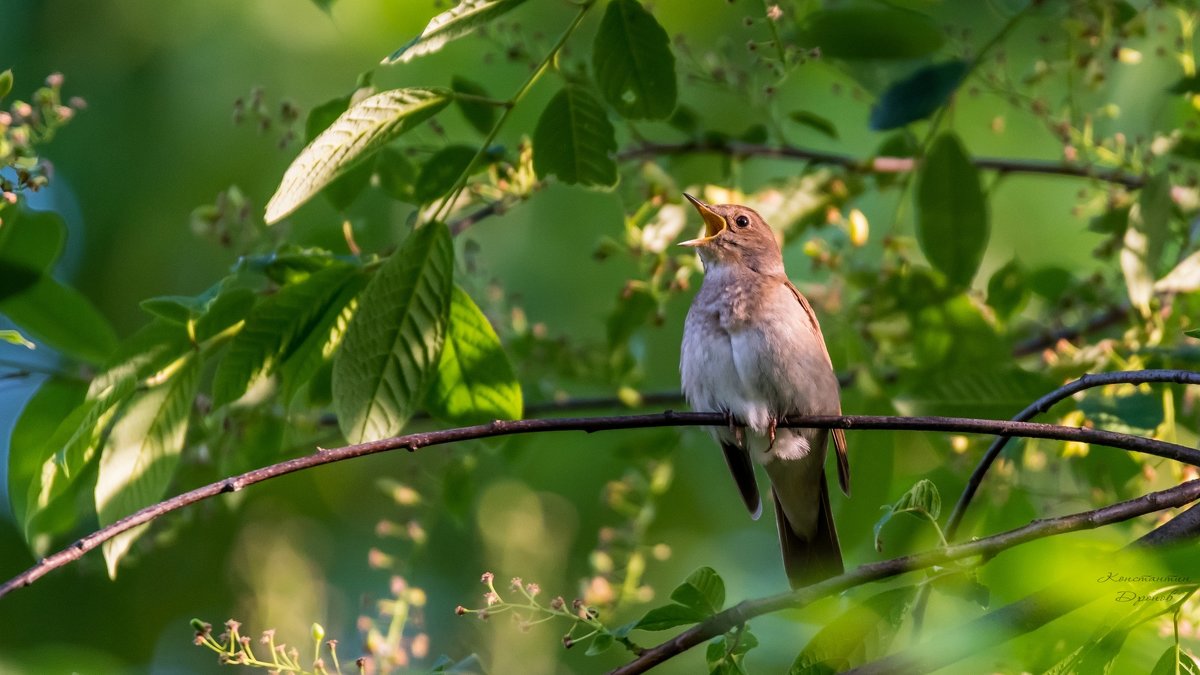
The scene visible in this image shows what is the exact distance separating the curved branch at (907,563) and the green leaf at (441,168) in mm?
1780

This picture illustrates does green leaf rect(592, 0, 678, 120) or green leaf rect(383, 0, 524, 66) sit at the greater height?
green leaf rect(592, 0, 678, 120)

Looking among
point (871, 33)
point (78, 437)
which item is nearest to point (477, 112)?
point (871, 33)

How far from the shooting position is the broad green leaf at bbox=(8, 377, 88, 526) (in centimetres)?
346

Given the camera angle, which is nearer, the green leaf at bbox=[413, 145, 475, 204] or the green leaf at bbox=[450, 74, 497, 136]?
the green leaf at bbox=[413, 145, 475, 204]

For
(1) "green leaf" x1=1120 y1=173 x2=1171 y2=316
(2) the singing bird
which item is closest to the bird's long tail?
(2) the singing bird

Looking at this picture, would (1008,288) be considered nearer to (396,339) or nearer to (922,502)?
(922,502)

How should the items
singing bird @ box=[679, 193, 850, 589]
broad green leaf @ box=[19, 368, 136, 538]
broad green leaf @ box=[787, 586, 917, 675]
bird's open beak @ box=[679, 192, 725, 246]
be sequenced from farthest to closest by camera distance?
bird's open beak @ box=[679, 192, 725, 246], singing bird @ box=[679, 193, 850, 589], broad green leaf @ box=[19, 368, 136, 538], broad green leaf @ box=[787, 586, 917, 675]

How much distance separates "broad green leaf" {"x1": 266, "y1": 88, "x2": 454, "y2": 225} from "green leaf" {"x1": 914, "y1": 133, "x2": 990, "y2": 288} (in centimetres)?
210

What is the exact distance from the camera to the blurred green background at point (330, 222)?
6.91m

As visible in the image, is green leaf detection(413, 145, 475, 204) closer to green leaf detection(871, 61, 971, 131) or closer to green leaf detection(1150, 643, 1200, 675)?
green leaf detection(871, 61, 971, 131)

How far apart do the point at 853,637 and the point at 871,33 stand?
244cm

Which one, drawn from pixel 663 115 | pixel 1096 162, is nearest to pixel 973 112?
pixel 1096 162

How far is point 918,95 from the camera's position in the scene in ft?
14.0

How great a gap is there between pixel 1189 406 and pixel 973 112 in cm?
360
